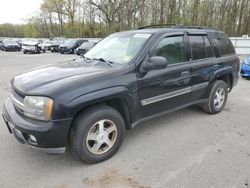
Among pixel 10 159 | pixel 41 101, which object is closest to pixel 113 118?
pixel 41 101

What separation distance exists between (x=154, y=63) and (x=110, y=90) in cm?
79

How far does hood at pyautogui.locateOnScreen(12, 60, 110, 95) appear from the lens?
9.09ft

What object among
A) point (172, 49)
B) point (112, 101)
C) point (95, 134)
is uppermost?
point (172, 49)

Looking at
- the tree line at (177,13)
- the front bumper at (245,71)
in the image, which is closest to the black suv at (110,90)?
the front bumper at (245,71)

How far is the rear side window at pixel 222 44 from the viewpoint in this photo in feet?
15.6

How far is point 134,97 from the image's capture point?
3.31 metres

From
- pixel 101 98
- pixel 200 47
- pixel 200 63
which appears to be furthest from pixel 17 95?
pixel 200 47

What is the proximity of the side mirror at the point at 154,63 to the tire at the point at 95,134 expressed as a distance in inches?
31.3

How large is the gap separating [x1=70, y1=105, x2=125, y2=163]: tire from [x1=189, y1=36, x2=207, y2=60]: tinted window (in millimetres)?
1976

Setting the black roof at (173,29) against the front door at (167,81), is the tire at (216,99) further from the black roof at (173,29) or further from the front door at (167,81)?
the black roof at (173,29)

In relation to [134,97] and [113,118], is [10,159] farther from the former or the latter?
[134,97]

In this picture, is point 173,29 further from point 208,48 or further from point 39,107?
point 39,107

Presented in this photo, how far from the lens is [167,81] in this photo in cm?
370

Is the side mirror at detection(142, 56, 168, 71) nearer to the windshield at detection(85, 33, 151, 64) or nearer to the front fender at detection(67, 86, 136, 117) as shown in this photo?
the windshield at detection(85, 33, 151, 64)
